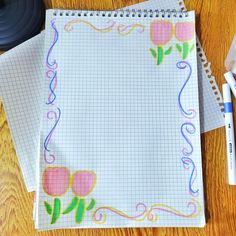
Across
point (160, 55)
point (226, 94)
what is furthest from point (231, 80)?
point (160, 55)

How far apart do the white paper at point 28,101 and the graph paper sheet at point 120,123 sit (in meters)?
0.02

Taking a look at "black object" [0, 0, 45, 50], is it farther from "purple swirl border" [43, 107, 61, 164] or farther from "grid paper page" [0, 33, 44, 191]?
"purple swirl border" [43, 107, 61, 164]

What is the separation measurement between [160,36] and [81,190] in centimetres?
30

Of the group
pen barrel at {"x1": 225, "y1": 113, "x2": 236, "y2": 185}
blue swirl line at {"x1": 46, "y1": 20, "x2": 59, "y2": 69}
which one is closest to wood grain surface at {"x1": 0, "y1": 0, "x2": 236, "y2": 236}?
pen barrel at {"x1": 225, "y1": 113, "x2": 236, "y2": 185}

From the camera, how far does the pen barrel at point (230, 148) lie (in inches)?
23.8

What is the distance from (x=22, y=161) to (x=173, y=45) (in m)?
0.33

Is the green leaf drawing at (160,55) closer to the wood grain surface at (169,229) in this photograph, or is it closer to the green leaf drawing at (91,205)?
the wood grain surface at (169,229)

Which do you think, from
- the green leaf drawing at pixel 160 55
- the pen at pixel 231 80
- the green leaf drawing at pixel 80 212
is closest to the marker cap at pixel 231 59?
the pen at pixel 231 80

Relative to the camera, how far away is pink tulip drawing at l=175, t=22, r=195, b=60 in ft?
2.11

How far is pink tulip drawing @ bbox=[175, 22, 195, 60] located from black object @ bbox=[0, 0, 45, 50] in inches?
9.6

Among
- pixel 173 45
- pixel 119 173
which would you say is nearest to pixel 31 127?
pixel 119 173

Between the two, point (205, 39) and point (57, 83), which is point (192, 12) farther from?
point (57, 83)

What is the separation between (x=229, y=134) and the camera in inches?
24.2

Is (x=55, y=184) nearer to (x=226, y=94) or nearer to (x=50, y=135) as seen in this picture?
(x=50, y=135)
